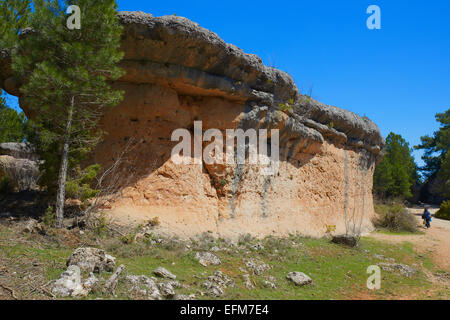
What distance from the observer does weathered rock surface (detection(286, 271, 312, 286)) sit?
6586 mm

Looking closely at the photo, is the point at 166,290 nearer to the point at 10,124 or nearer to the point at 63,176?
the point at 63,176

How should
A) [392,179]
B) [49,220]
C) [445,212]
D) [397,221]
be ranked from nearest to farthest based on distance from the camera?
[49,220], [397,221], [445,212], [392,179]

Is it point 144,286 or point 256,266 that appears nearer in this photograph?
point 144,286

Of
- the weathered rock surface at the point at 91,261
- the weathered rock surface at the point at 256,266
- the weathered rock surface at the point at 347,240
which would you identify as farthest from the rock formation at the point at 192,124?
the weathered rock surface at the point at 91,261

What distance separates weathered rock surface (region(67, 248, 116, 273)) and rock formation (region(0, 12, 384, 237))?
95.5 inches

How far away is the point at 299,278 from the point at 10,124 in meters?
15.3

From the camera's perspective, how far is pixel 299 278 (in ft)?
21.9

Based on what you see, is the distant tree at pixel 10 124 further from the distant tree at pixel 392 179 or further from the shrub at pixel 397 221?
the distant tree at pixel 392 179

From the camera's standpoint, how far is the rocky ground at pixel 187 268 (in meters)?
4.54

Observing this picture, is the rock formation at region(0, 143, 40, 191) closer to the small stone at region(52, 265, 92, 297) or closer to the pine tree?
the pine tree

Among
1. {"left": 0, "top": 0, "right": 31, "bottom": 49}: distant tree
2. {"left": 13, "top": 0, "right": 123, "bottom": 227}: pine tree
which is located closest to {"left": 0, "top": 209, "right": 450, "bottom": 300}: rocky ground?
{"left": 13, "top": 0, "right": 123, "bottom": 227}: pine tree

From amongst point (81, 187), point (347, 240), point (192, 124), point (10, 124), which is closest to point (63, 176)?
point (81, 187)
